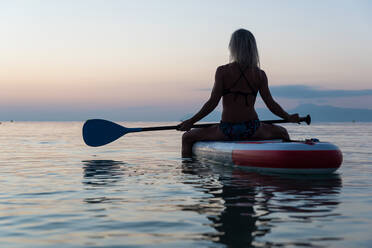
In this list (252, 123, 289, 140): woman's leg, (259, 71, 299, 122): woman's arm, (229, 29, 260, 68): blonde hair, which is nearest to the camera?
(229, 29, 260, 68): blonde hair

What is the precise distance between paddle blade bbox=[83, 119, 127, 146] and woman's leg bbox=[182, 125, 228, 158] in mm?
1630

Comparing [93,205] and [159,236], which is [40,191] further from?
[159,236]

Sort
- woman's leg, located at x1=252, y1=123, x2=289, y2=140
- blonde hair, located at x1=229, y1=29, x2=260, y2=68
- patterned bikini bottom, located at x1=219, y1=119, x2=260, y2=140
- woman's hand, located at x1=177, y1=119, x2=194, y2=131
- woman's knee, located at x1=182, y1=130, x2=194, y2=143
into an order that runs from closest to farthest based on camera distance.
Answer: blonde hair, located at x1=229, y1=29, x2=260, y2=68, patterned bikini bottom, located at x1=219, y1=119, x2=260, y2=140, woman's leg, located at x1=252, y1=123, x2=289, y2=140, woman's hand, located at x1=177, y1=119, x2=194, y2=131, woman's knee, located at x1=182, y1=130, x2=194, y2=143

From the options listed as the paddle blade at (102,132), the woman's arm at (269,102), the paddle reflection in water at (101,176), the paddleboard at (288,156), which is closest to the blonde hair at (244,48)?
the woman's arm at (269,102)

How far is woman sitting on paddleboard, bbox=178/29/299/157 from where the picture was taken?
26.4 ft

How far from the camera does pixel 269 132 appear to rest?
866 centimetres

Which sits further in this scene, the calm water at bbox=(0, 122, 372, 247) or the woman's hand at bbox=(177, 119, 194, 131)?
the woman's hand at bbox=(177, 119, 194, 131)

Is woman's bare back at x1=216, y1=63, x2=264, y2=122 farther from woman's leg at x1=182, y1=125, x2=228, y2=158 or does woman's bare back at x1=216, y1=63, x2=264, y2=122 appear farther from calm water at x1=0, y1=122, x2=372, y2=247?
calm water at x1=0, y1=122, x2=372, y2=247

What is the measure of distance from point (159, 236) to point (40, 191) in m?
2.83

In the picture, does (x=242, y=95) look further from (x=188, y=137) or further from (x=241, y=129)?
(x=188, y=137)

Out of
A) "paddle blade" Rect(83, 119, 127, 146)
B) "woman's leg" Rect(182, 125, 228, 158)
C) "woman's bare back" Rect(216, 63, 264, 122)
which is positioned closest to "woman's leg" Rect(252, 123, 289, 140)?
"woman's bare back" Rect(216, 63, 264, 122)

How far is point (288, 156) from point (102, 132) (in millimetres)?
5185

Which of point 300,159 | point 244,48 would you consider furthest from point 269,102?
point 300,159

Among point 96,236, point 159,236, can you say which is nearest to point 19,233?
point 96,236
